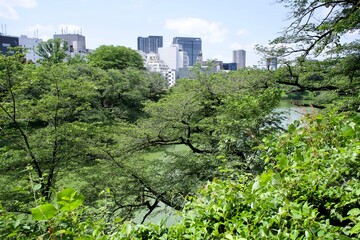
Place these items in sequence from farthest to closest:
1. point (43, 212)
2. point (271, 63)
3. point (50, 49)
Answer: point (50, 49)
point (271, 63)
point (43, 212)

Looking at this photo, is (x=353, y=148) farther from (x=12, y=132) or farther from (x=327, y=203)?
(x=12, y=132)

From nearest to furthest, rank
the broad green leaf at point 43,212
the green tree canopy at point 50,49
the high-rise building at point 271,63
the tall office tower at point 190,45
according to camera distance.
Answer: the broad green leaf at point 43,212 < the high-rise building at point 271,63 < the green tree canopy at point 50,49 < the tall office tower at point 190,45

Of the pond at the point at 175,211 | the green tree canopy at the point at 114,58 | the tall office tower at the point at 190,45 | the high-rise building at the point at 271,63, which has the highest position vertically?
the tall office tower at the point at 190,45

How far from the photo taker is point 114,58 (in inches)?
1014

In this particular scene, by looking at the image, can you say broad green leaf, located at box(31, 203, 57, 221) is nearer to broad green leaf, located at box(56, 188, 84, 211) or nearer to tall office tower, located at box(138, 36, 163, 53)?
Result: broad green leaf, located at box(56, 188, 84, 211)

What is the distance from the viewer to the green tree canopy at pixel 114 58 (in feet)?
79.9

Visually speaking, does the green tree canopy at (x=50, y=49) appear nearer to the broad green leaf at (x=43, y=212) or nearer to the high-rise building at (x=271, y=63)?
the high-rise building at (x=271, y=63)

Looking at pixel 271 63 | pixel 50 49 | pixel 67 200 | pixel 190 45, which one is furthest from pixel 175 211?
pixel 190 45

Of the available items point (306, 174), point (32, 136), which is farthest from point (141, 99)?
point (306, 174)

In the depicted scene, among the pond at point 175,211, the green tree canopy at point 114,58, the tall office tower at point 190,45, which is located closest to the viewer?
the pond at point 175,211

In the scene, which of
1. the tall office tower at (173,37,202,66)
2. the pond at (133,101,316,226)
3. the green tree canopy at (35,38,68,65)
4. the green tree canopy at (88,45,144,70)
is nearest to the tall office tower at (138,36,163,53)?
the tall office tower at (173,37,202,66)

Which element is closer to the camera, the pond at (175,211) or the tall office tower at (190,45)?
the pond at (175,211)

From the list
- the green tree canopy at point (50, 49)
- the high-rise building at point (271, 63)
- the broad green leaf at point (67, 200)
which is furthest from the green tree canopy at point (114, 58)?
the broad green leaf at point (67, 200)

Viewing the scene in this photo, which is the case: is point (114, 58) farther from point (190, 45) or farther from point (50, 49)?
point (190, 45)
